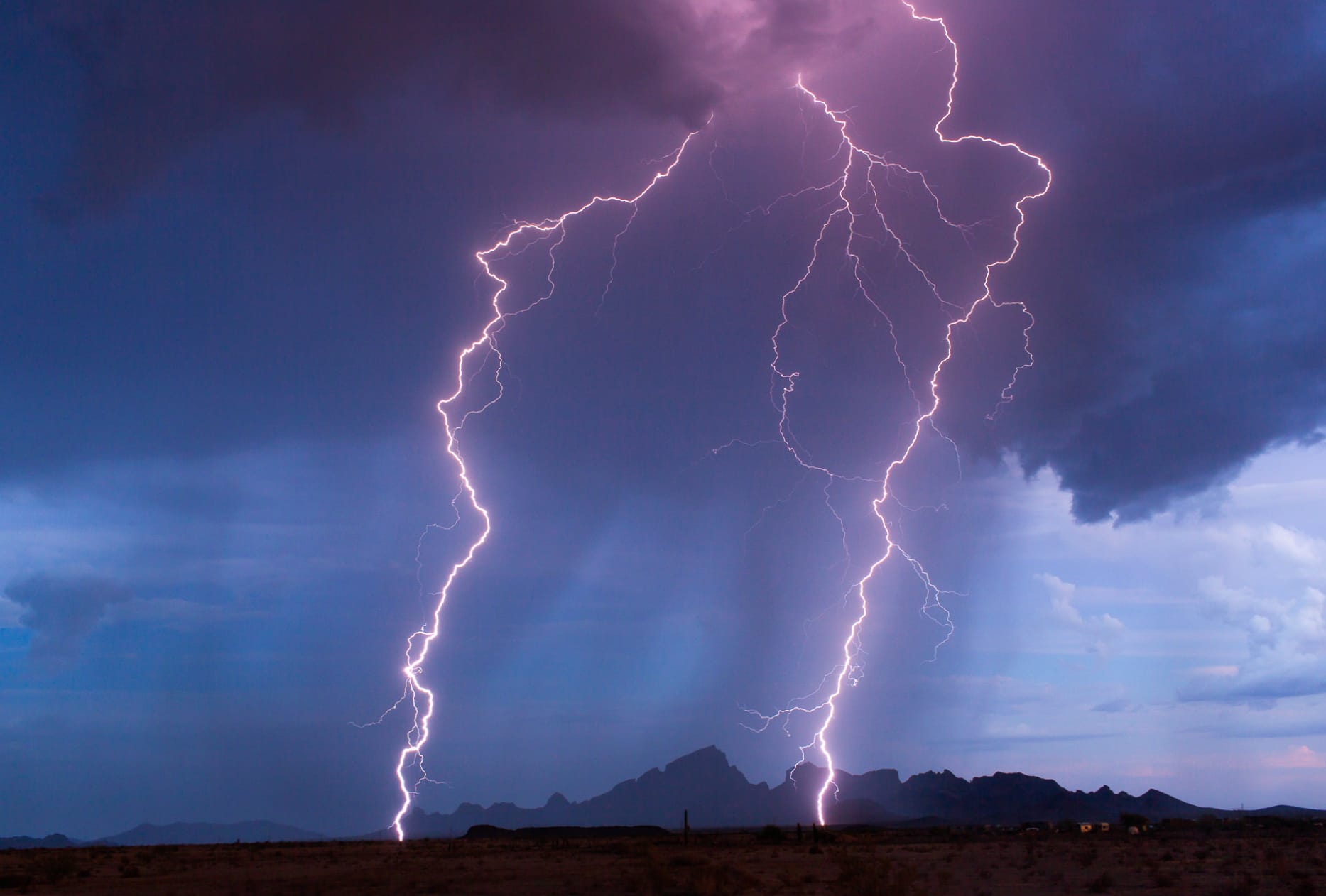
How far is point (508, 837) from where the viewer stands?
8044 centimetres

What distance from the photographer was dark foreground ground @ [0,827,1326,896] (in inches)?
901

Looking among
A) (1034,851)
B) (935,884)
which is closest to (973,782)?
(1034,851)

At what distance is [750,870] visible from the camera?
29.6m

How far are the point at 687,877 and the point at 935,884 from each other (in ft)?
18.7

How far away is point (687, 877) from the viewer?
2461 centimetres

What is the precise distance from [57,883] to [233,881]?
16.2ft

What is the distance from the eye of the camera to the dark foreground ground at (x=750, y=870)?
901 inches

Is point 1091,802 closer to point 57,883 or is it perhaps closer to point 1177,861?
point 1177,861

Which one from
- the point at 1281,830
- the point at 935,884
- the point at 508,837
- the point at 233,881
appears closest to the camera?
the point at 935,884

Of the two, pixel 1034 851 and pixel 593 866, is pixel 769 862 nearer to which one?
pixel 593 866

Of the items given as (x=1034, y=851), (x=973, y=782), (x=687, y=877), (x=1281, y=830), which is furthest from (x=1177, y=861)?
(x=973, y=782)

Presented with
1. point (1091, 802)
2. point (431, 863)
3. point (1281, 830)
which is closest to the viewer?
point (431, 863)

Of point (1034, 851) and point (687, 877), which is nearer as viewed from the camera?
point (687, 877)

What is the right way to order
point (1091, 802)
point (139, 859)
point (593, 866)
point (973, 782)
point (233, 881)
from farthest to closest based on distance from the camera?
point (973, 782)
point (1091, 802)
point (139, 859)
point (593, 866)
point (233, 881)
